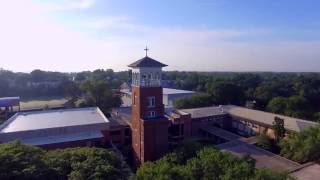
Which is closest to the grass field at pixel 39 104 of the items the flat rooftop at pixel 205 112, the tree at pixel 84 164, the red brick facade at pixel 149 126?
the flat rooftop at pixel 205 112

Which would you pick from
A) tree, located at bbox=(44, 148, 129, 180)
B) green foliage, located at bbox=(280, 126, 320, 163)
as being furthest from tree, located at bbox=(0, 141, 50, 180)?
green foliage, located at bbox=(280, 126, 320, 163)

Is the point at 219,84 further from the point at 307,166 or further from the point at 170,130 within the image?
the point at 307,166

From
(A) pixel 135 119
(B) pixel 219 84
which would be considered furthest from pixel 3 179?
(B) pixel 219 84

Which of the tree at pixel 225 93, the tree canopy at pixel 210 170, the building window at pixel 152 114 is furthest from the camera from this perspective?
the tree at pixel 225 93

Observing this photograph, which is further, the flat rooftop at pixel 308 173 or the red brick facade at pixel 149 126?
the red brick facade at pixel 149 126

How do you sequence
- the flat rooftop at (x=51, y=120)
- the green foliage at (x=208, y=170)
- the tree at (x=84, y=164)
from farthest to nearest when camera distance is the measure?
the flat rooftop at (x=51, y=120)
the tree at (x=84, y=164)
the green foliage at (x=208, y=170)

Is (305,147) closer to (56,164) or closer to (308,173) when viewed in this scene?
(308,173)

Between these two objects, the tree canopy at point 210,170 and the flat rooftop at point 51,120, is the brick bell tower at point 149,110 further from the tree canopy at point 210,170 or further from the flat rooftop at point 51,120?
the tree canopy at point 210,170
